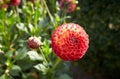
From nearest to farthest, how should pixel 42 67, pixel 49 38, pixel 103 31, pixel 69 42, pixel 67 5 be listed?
1. pixel 69 42
2. pixel 42 67
3. pixel 49 38
4. pixel 67 5
5. pixel 103 31

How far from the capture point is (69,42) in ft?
3.89

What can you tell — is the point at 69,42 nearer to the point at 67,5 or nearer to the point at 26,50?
the point at 26,50

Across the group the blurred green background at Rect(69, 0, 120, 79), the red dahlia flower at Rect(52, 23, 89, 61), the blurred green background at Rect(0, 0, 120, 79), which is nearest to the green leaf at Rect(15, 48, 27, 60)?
the blurred green background at Rect(0, 0, 120, 79)

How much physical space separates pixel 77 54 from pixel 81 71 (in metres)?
2.42

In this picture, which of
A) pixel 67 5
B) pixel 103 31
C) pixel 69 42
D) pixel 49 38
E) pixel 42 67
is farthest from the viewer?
pixel 103 31

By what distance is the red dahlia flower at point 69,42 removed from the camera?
47.1 inches

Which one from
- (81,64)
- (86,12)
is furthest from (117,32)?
(81,64)

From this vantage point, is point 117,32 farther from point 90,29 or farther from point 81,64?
point 81,64

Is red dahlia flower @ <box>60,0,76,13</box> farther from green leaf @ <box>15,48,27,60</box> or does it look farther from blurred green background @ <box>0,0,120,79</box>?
green leaf @ <box>15,48,27,60</box>

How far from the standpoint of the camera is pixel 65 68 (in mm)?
1569

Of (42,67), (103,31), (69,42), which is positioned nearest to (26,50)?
(42,67)

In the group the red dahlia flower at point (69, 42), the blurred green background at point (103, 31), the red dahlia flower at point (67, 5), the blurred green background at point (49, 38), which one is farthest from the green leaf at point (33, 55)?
the blurred green background at point (103, 31)

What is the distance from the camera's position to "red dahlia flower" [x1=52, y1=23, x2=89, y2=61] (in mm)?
1195

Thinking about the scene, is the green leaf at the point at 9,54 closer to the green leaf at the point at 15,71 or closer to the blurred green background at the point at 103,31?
the green leaf at the point at 15,71
